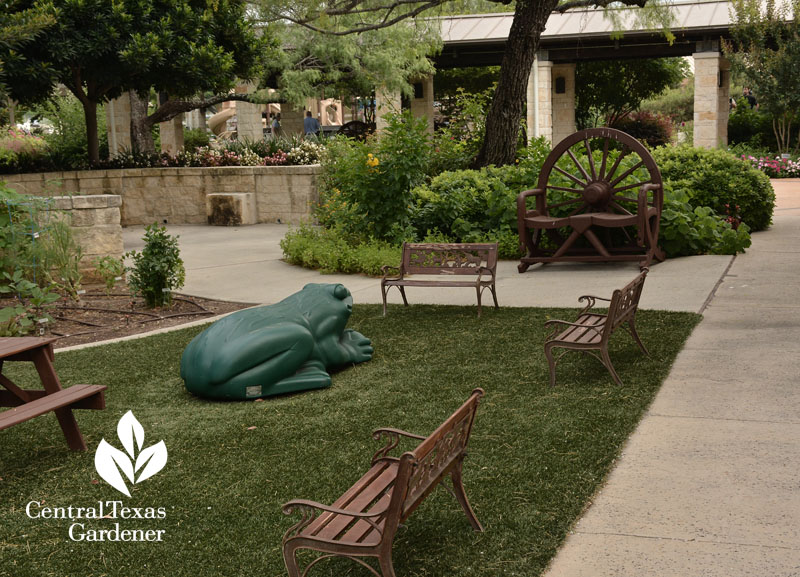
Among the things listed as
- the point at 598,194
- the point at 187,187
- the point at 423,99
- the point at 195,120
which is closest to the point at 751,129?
the point at 423,99

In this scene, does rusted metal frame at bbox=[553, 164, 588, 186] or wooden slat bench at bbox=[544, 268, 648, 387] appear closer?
wooden slat bench at bbox=[544, 268, 648, 387]

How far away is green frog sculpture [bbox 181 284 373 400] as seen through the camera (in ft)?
18.7

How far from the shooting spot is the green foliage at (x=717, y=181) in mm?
11320

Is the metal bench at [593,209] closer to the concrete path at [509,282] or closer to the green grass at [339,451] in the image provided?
the concrete path at [509,282]

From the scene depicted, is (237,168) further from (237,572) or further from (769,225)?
(237,572)

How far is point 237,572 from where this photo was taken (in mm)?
3451

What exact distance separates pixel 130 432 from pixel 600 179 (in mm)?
6779

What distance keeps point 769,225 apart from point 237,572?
11.1m

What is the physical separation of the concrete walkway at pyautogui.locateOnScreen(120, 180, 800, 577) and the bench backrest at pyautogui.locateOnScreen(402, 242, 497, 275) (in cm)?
46

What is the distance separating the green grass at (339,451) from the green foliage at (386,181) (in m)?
3.93

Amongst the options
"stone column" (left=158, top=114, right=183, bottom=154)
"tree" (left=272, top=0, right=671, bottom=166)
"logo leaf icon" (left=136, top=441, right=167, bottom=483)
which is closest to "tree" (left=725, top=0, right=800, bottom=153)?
"tree" (left=272, top=0, right=671, bottom=166)

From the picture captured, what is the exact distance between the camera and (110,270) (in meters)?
9.67

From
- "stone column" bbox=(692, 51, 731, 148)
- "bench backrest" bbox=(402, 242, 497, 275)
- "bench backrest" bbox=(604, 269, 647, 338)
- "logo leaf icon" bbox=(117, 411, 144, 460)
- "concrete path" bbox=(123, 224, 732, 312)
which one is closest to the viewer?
"logo leaf icon" bbox=(117, 411, 144, 460)

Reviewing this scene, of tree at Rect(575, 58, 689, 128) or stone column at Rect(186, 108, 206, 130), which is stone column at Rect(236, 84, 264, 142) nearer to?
tree at Rect(575, 58, 689, 128)
